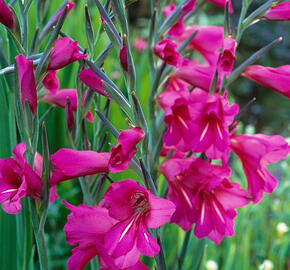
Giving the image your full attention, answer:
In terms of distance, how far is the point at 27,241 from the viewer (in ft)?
2.89

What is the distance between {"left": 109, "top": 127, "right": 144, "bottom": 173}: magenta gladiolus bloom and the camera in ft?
1.97

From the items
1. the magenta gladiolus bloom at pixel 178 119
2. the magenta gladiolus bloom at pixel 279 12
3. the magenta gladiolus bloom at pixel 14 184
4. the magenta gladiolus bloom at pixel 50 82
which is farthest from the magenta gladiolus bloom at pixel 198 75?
the magenta gladiolus bloom at pixel 14 184

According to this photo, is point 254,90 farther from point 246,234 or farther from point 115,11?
point 115,11

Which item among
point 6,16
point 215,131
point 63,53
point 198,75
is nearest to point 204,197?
point 215,131

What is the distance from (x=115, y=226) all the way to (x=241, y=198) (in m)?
0.28

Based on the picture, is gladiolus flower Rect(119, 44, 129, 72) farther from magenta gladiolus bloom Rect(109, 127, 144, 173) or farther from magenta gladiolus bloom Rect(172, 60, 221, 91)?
magenta gladiolus bloom Rect(172, 60, 221, 91)

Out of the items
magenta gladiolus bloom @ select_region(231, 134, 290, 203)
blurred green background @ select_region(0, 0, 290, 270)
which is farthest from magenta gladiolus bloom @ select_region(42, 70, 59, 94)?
magenta gladiolus bloom @ select_region(231, 134, 290, 203)

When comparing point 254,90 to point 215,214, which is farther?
point 254,90

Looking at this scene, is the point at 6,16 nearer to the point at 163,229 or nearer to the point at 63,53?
the point at 63,53

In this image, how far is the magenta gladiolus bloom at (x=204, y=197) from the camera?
30.2 inches

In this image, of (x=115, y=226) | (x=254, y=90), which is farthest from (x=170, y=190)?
(x=254, y=90)

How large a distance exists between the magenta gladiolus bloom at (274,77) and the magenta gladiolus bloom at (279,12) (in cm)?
10

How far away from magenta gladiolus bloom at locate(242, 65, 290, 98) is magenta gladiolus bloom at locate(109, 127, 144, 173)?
1.16 ft

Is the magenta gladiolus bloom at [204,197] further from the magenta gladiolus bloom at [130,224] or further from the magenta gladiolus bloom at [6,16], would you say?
the magenta gladiolus bloom at [6,16]
